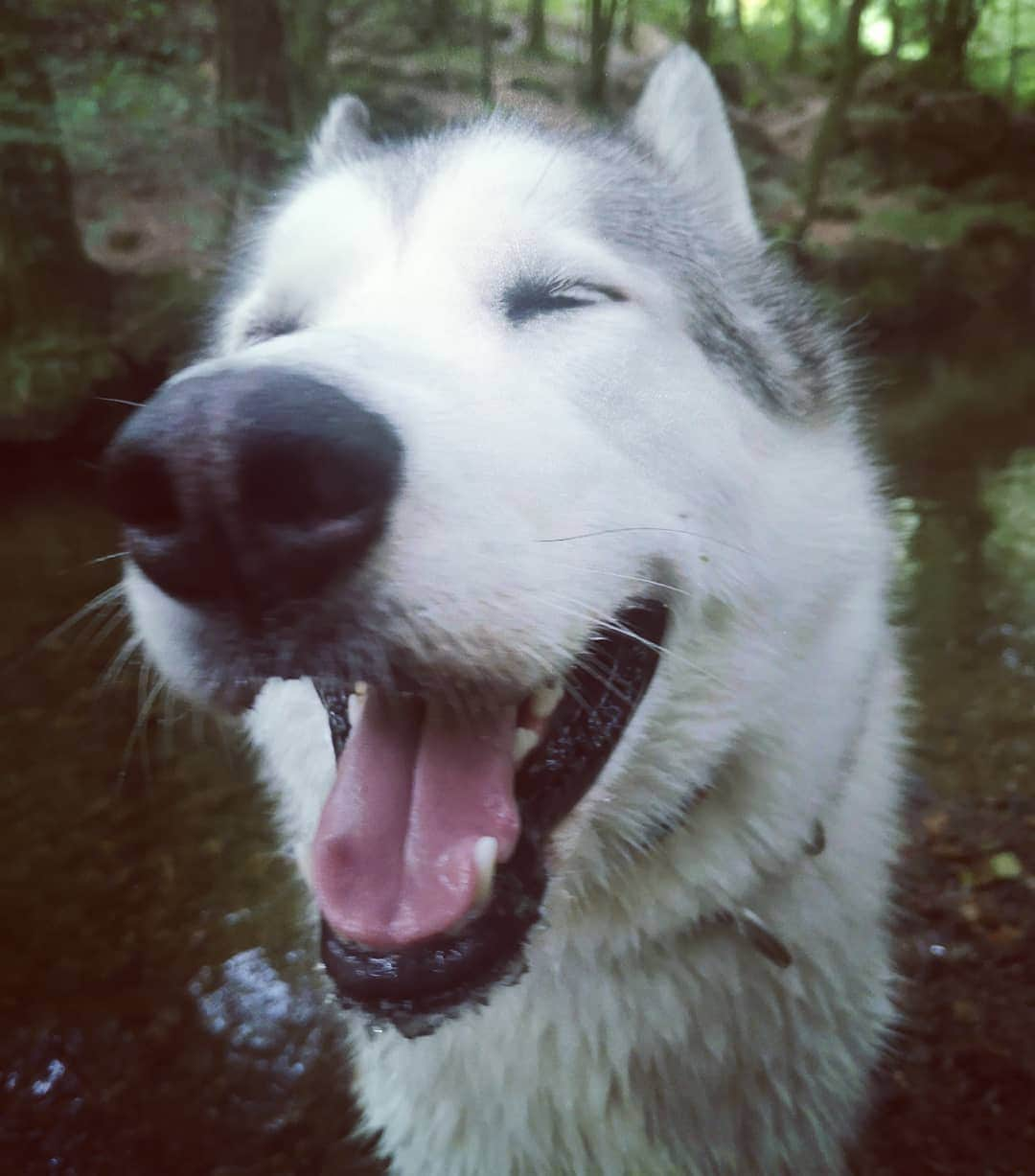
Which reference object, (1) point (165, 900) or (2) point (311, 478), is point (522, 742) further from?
(1) point (165, 900)

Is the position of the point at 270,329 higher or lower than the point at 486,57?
lower

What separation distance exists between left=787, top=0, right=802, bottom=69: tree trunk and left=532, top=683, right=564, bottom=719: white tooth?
63.3ft

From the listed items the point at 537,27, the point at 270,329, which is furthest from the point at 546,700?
the point at 537,27

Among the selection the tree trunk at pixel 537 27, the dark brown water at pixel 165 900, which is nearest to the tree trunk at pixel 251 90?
the dark brown water at pixel 165 900

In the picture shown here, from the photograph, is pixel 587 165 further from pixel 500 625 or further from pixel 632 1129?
pixel 632 1129

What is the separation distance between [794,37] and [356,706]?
65.1ft

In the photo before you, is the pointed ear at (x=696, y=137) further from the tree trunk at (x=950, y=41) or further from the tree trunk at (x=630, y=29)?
the tree trunk at (x=950, y=41)

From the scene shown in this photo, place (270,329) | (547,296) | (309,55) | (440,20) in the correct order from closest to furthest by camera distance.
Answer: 1. (547,296)
2. (270,329)
3. (309,55)
4. (440,20)

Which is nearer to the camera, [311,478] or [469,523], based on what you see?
[311,478]

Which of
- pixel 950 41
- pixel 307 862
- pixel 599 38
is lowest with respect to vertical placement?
pixel 307 862

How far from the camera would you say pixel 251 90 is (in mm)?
5289

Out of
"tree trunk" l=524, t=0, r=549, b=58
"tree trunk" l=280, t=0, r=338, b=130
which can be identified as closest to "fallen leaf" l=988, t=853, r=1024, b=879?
"tree trunk" l=280, t=0, r=338, b=130

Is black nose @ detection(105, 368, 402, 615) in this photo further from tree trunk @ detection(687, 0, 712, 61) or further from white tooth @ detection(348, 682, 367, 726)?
tree trunk @ detection(687, 0, 712, 61)

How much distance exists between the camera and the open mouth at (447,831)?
1.19 m
